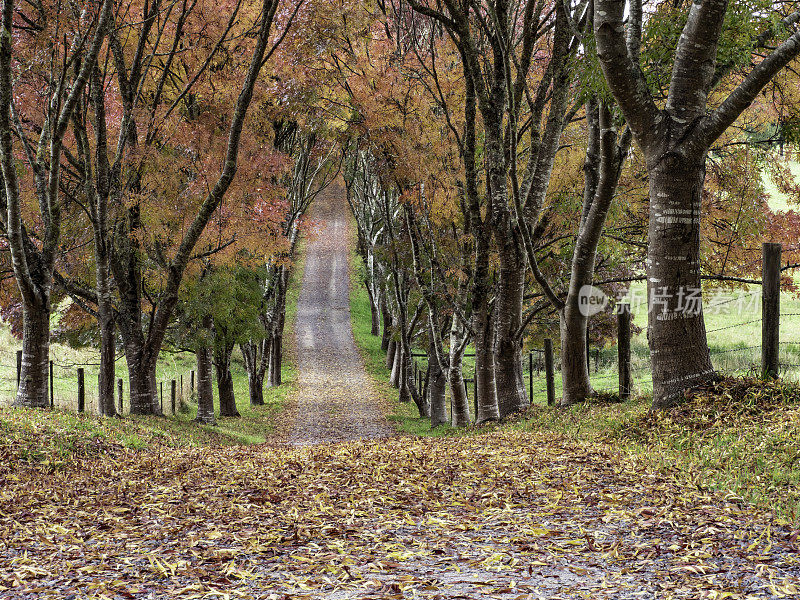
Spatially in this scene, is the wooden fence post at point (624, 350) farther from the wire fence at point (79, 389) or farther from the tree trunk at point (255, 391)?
the tree trunk at point (255, 391)

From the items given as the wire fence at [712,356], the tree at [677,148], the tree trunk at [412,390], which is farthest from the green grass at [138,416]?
the tree at [677,148]

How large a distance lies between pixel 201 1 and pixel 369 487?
11583 mm

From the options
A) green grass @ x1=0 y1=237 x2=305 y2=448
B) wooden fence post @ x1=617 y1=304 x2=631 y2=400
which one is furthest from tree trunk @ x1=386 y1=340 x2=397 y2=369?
wooden fence post @ x1=617 y1=304 x2=631 y2=400

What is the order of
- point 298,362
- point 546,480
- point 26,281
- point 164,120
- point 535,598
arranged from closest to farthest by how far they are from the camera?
point 535,598 < point 546,480 < point 26,281 < point 164,120 < point 298,362

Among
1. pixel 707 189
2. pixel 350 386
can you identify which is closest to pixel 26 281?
pixel 707 189

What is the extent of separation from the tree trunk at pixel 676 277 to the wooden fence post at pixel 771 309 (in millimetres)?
568

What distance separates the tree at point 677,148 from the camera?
21.0ft

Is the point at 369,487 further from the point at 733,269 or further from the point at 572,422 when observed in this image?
the point at 733,269

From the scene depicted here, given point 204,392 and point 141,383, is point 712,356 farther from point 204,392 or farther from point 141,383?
point 141,383

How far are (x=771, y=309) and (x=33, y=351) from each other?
9.78m

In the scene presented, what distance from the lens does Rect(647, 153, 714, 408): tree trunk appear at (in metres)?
6.59

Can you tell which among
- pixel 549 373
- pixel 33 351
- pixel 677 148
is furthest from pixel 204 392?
pixel 677 148

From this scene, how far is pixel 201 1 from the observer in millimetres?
13734

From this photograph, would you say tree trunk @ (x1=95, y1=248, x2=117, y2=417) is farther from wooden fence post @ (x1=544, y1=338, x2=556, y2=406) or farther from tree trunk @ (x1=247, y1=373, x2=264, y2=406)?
tree trunk @ (x1=247, y1=373, x2=264, y2=406)
